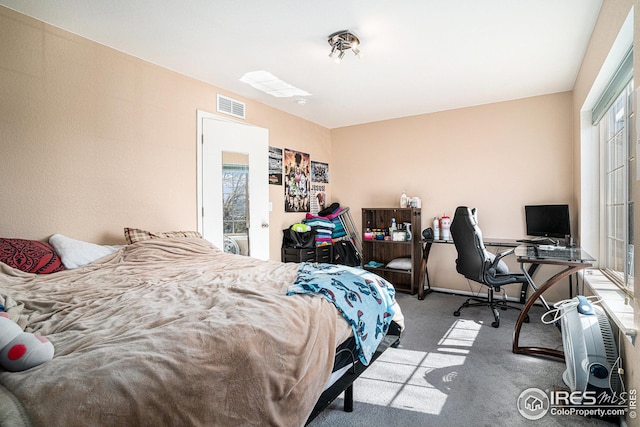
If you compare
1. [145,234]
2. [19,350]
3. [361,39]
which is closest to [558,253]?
[361,39]

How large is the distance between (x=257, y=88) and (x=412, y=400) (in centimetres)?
327

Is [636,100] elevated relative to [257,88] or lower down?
lower down

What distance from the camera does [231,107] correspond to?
3.73m

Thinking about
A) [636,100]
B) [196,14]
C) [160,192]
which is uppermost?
[196,14]

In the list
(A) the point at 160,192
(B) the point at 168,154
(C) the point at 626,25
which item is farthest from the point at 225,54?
(C) the point at 626,25

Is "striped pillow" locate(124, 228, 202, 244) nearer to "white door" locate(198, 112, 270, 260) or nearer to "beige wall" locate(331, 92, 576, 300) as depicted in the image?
"white door" locate(198, 112, 270, 260)

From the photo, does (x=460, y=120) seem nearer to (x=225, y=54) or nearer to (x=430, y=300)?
(x=430, y=300)


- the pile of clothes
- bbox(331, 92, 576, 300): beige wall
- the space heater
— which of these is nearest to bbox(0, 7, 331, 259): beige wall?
the pile of clothes

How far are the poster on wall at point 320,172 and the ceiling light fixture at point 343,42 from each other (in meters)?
2.49

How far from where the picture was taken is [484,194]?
165 inches

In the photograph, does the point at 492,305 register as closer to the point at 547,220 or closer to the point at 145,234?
the point at 547,220

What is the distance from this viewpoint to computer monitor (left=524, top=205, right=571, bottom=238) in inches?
134

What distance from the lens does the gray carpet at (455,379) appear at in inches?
69.5

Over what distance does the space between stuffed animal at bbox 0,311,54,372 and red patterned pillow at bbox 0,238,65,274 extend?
4.57 ft
